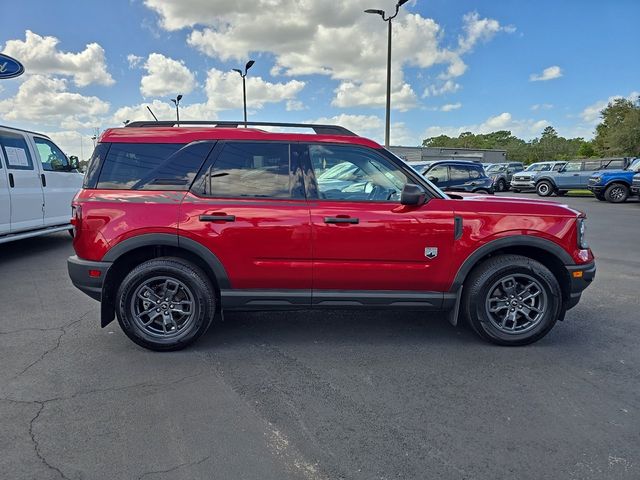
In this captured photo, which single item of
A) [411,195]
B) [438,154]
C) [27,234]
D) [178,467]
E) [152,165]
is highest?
[438,154]

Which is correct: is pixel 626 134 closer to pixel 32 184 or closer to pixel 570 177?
pixel 570 177

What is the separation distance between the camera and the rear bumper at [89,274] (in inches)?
144

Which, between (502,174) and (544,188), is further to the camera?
(502,174)

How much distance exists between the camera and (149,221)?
3623mm

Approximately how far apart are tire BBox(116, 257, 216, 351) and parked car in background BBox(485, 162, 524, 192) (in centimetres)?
2486

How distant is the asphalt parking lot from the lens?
2.35m

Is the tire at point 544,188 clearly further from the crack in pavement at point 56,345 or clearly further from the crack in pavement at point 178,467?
the crack in pavement at point 178,467

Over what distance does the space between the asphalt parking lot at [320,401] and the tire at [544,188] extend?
20.7 meters

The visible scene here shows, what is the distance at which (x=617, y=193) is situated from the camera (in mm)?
18266

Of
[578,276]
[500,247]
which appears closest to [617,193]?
[578,276]

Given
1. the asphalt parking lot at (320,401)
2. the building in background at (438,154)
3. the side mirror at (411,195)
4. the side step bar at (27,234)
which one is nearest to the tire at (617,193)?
the asphalt parking lot at (320,401)

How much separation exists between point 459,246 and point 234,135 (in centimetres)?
218

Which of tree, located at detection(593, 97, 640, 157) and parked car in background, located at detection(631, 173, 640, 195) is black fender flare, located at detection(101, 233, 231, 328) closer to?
parked car in background, located at detection(631, 173, 640, 195)

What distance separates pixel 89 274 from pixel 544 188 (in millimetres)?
24351
